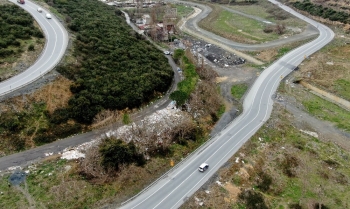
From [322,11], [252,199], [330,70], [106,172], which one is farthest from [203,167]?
[322,11]

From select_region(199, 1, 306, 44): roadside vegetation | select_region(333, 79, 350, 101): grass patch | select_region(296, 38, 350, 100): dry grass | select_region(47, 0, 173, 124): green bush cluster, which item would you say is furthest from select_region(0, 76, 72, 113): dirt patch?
select_region(199, 1, 306, 44): roadside vegetation

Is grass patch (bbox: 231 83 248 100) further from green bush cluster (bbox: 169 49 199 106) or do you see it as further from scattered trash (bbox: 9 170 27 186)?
scattered trash (bbox: 9 170 27 186)

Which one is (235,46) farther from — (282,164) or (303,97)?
(282,164)

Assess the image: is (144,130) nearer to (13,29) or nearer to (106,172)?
(106,172)

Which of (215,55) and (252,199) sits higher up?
(215,55)

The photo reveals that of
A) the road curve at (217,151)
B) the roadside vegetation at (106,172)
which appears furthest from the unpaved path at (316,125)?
the roadside vegetation at (106,172)

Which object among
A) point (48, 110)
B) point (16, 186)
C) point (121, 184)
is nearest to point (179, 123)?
point (121, 184)
